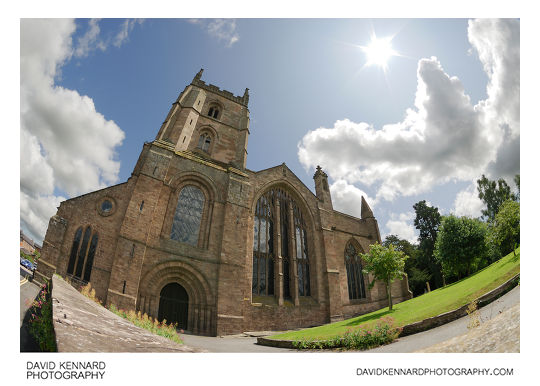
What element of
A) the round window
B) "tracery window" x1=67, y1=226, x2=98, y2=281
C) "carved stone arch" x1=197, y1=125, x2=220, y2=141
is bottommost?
"tracery window" x1=67, y1=226, x2=98, y2=281

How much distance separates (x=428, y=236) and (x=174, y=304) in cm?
3956

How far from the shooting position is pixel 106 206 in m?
14.3

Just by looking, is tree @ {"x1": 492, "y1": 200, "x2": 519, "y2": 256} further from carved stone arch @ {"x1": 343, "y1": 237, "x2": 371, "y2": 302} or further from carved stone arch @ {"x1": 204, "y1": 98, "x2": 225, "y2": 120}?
carved stone arch @ {"x1": 204, "y1": 98, "x2": 225, "y2": 120}

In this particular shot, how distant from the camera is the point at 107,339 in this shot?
2.74 metres

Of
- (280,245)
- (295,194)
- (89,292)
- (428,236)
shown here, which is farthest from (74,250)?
(428,236)

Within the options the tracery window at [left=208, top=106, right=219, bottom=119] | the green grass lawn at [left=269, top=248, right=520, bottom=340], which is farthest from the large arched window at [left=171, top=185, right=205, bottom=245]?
the tracery window at [left=208, top=106, right=219, bottom=119]

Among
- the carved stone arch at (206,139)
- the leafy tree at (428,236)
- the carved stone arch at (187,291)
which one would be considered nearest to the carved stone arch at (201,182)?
the carved stone arch at (187,291)

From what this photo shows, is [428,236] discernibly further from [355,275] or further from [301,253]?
[301,253]

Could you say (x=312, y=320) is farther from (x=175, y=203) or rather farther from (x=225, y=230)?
(x=175, y=203)

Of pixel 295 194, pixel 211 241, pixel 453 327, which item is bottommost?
pixel 453 327

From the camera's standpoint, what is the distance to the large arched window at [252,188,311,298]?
18.1m

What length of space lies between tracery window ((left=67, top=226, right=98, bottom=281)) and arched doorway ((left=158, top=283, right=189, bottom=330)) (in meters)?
3.94
